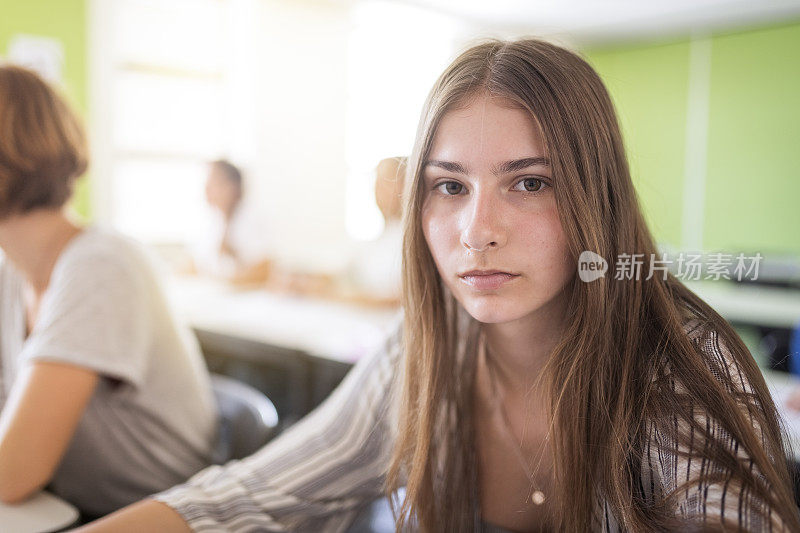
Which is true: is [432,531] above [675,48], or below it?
below

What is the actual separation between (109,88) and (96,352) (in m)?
2.11

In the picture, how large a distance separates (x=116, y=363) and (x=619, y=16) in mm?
746

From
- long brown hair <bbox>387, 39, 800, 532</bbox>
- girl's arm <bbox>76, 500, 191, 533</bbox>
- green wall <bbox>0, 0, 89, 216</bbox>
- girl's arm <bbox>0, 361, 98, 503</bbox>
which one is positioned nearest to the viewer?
long brown hair <bbox>387, 39, 800, 532</bbox>

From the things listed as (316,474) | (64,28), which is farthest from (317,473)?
(64,28)

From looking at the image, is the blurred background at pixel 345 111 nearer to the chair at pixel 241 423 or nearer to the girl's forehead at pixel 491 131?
the girl's forehead at pixel 491 131

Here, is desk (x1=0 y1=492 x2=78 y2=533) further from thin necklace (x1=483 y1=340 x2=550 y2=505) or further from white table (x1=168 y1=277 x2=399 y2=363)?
white table (x1=168 y1=277 x2=399 y2=363)

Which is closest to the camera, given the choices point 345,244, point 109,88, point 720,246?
point 720,246

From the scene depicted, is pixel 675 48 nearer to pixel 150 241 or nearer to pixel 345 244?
pixel 150 241

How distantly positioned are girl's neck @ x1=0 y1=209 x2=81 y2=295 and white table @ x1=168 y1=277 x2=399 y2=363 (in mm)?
437

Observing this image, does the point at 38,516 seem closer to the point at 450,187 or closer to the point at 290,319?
the point at 450,187

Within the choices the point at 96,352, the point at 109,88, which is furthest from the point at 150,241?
the point at 96,352

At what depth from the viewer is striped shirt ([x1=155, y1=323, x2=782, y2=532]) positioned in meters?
0.70

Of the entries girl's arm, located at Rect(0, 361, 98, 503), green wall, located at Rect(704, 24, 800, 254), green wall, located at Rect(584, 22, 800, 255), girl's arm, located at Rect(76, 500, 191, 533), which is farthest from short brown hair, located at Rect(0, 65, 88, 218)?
green wall, located at Rect(704, 24, 800, 254)

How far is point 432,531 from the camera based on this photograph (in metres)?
0.66
